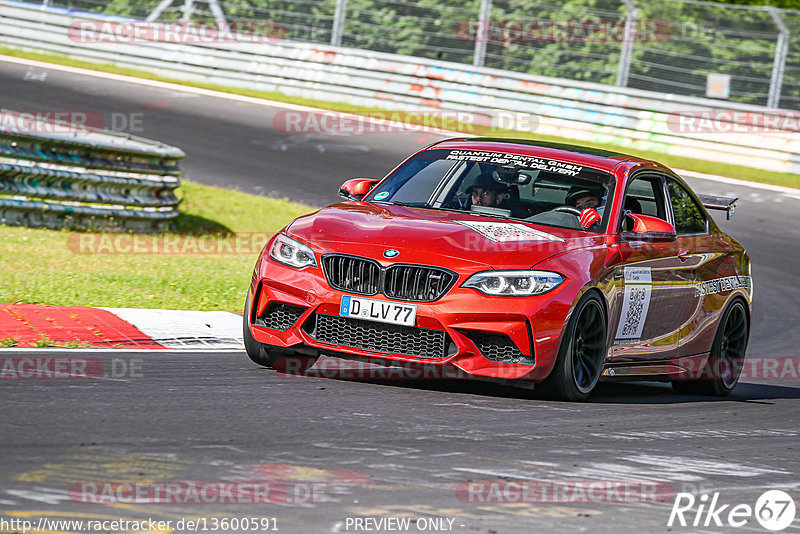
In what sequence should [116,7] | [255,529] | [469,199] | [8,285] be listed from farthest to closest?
1. [116,7]
2. [8,285]
3. [469,199]
4. [255,529]

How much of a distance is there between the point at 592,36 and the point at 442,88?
2.97 metres

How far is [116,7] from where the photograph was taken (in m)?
26.7

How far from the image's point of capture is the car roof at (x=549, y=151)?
27.4ft

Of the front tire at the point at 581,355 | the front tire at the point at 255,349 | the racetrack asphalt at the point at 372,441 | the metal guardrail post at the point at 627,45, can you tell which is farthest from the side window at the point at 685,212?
the metal guardrail post at the point at 627,45

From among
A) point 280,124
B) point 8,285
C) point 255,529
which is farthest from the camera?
point 280,124

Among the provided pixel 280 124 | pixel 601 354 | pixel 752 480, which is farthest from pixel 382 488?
pixel 280 124

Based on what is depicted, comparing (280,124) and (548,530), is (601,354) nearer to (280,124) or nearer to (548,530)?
(548,530)

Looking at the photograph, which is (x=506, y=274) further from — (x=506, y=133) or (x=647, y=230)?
(x=506, y=133)

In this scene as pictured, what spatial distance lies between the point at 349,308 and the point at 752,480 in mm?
2356

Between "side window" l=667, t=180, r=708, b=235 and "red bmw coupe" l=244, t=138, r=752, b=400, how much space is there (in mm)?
19

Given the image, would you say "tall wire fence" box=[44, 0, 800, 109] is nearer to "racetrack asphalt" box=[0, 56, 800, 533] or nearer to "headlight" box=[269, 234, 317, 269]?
"racetrack asphalt" box=[0, 56, 800, 533]

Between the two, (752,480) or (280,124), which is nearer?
(752,480)

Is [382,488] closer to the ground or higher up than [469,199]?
closer to the ground

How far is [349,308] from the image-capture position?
6965mm
